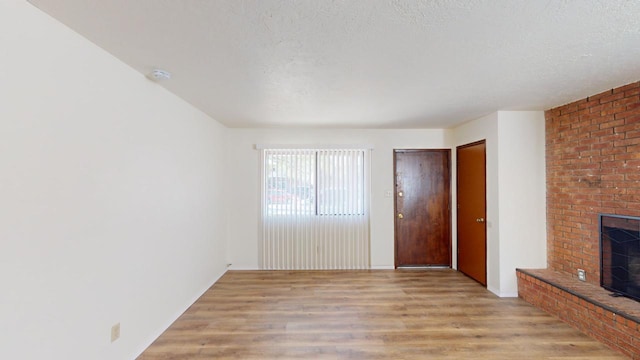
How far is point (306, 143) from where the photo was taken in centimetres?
465

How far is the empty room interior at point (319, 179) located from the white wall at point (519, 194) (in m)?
0.03

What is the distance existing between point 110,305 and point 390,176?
3.90 m

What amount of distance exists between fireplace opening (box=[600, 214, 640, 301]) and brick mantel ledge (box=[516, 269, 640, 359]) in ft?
0.35

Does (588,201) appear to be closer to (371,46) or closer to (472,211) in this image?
(472,211)

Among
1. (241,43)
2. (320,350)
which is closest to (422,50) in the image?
(241,43)

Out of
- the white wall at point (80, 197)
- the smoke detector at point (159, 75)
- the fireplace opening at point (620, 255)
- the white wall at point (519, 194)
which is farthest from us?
the white wall at point (519, 194)

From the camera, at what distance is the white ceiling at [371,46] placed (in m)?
1.43

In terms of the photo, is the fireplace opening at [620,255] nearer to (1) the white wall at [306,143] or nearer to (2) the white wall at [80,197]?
(1) the white wall at [306,143]

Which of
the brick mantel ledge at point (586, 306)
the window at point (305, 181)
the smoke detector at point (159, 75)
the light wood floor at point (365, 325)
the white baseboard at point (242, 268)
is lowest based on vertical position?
the light wood floor at point (365, 325)

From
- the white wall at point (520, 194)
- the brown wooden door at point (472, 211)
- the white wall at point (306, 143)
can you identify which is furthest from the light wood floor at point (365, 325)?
the white wall at point (306, 143)

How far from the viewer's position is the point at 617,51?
1880 mm

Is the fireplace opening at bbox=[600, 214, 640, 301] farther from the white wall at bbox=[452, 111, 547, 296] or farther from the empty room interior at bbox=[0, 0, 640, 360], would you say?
the white wall at bbox=[452, 111, 547, 296]

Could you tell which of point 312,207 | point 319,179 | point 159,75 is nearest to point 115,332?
point 159,75

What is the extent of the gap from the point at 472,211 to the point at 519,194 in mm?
720
